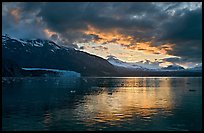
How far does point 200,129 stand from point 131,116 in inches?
340

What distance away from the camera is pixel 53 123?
97.0 feet

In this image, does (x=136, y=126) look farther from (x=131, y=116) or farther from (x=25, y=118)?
(x=25, y=118)

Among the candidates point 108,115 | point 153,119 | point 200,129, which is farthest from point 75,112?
point 200,129

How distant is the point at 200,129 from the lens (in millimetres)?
28625

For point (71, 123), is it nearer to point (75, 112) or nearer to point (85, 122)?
point (85, 122)

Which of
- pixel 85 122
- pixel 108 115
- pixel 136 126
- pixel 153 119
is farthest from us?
pixel 108 115

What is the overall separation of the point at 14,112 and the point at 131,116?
1589cm

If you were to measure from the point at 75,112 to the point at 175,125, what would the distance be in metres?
14.0

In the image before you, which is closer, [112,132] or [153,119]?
[112,132]

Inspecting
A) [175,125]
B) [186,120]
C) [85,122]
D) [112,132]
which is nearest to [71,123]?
[85,122]

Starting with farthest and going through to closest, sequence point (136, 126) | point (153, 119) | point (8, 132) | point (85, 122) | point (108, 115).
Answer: point (108, 115)
point (153, 119)
point (85, 122)
point (136, 126)
point (8, 132)

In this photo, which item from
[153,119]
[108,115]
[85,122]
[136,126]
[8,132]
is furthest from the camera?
[108,115]

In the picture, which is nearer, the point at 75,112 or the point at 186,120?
the point at 186,120

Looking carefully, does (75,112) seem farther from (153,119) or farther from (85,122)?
(153,119)
